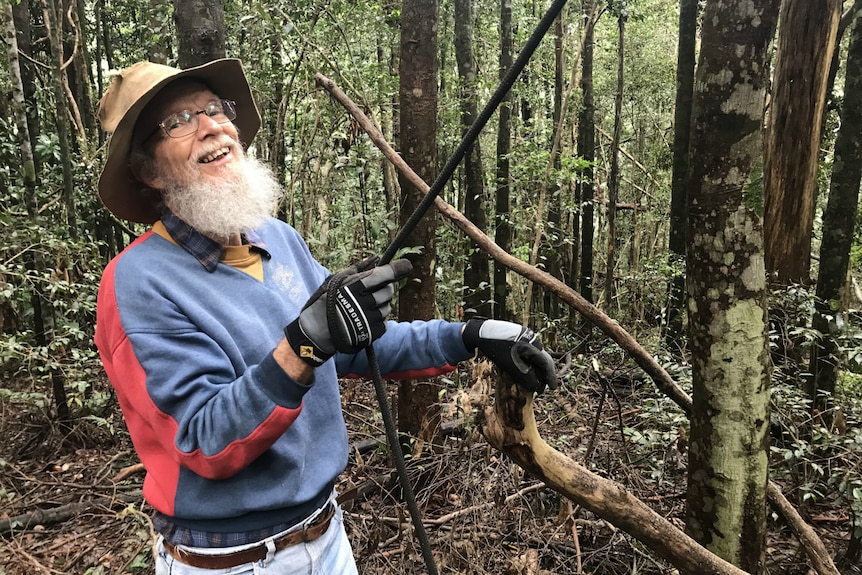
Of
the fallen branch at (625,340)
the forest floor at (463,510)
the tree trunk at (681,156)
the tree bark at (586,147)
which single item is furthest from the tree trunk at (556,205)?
the fallen branch at (625,340)

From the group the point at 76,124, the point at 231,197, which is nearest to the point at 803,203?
the point at 231,197

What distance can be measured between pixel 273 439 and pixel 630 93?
48.1 feet

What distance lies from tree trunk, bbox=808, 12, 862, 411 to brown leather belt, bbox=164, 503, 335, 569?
3637mm

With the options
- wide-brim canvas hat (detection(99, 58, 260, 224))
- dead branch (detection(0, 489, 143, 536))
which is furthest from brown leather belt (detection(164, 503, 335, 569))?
dead branch (detection(0, 489, 143, 536))

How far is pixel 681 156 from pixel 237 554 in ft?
24.2

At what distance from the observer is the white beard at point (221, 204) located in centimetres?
178

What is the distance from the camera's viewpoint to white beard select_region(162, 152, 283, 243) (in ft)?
5.83

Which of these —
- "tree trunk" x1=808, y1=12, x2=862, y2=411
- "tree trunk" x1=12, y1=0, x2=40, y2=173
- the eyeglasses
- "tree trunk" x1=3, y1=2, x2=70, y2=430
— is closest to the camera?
the eyeglasses

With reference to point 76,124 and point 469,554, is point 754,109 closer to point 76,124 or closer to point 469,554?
point 469,554

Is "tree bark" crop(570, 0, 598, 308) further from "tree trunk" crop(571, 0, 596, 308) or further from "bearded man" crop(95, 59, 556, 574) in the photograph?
"bearded man" crop(95, 59, 556, 574)

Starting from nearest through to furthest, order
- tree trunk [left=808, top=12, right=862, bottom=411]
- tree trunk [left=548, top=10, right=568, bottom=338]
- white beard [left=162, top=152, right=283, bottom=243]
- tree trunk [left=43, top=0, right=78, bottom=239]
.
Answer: white beard [left=162, top=152, right=283, bottom=243] → tree trunk [left=808, top=12, right=862, bottom=411] → tree trunk [left=43, top=0, right=78, bottom=239] → tree trunk [left=548, top=10, right=568, bottom=338]

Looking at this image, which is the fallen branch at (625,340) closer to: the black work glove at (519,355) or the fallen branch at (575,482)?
the fallen branch at (575,482)

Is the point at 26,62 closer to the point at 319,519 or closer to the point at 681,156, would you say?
the point at 319,519

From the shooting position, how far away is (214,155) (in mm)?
1937
